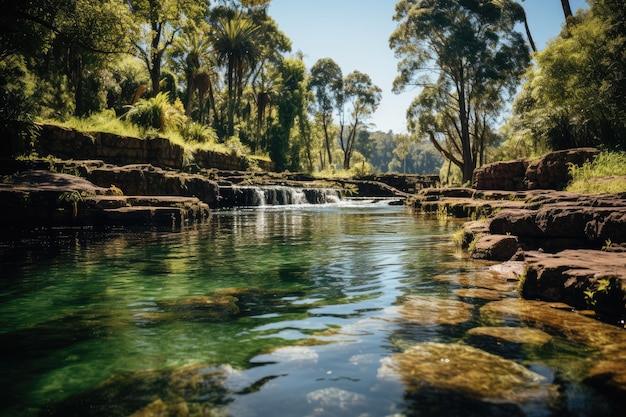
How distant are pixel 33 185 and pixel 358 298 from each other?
9.69 m

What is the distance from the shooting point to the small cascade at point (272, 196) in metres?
21.3

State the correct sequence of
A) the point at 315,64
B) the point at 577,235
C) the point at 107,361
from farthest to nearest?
the point at 315,64 → the point at 577,235 → the point at 107,361

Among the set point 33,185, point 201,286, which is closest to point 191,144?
point 33,185

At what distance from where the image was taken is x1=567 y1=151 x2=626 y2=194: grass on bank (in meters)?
10.3

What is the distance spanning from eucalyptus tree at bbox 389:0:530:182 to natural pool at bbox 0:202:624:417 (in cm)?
2926

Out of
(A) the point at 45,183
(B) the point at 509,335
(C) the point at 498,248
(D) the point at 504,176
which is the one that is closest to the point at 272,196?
(D) the point at 504,176

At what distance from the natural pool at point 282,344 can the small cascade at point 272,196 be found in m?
15.0

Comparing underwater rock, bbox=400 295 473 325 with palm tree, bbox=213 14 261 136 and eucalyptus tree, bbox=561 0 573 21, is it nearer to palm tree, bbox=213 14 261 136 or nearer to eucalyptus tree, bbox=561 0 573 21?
eucalyptus tree, bbox=561 0 573 21

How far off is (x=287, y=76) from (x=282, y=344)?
4818 centimetres

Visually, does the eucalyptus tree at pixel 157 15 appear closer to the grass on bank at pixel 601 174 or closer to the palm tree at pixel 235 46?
the palm tree at pixel 235 46

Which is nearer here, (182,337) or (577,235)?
(182,337)

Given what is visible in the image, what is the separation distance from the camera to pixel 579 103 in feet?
56.1

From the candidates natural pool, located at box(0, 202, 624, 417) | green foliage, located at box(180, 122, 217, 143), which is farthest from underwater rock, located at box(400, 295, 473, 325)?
green foliage, located at box(180, 122, 217, 143)

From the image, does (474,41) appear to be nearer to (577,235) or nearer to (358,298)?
(577,235)
